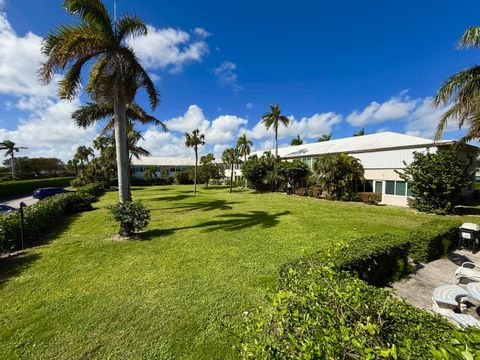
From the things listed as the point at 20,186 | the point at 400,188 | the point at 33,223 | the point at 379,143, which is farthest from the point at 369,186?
the point at 20,186

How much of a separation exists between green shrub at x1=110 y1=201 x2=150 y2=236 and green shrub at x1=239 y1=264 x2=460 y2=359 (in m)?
8.11

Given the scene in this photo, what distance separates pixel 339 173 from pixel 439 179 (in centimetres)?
686

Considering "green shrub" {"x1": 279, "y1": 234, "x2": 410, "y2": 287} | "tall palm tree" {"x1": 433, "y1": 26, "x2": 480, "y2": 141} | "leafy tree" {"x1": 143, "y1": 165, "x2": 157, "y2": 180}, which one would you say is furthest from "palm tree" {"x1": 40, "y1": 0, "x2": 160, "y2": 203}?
"leafy tree" {"x1": 143, "y1": 165, "x2": 157, "y2": 180}

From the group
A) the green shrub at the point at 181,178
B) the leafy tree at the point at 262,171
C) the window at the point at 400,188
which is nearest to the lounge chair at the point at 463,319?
the window at the point at 400,188

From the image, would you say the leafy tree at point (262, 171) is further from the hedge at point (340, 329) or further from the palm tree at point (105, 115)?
the hedge at point (340, 329)

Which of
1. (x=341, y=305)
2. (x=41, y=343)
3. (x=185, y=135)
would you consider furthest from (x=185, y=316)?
(x=185, y=135)

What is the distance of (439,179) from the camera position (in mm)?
13680

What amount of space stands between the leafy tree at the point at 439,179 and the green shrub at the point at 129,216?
17.2m

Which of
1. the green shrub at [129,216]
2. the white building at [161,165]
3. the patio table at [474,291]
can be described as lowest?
the patio table at [474,291]

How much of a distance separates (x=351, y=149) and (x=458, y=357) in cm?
2282

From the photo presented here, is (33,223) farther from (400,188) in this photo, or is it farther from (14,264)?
(400,188)

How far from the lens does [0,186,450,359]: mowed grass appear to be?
3488 millimetres

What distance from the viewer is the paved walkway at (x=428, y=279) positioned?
4.97 metres

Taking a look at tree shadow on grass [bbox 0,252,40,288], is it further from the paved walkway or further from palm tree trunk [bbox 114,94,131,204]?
the paved walkway
